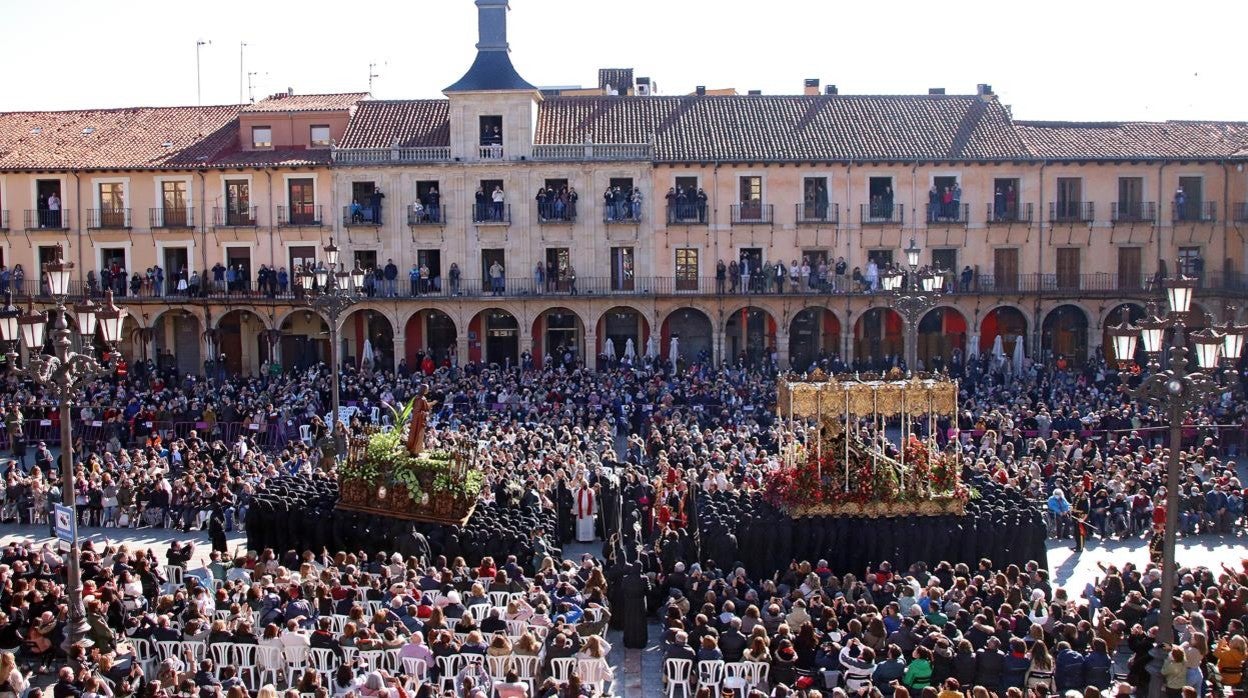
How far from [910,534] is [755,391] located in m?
15.4

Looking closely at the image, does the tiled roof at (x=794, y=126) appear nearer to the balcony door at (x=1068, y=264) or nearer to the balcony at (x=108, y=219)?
the balcony door at (x=1068, y=264)

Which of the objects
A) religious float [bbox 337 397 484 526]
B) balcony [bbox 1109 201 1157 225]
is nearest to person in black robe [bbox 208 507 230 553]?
religious float [bbox 337 397 484 526]

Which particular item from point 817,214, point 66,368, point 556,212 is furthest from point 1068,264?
point 66,368

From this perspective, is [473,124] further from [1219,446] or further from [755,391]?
[1219,446]

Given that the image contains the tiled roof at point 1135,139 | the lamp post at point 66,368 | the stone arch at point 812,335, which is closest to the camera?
the lamp post at point 66,368

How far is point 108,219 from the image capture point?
44.5 meters

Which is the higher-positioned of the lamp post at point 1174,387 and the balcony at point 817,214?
the balcony at point 817,214

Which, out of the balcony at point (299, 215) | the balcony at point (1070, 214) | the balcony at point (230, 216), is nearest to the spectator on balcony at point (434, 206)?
the balcony at point (299, 215)

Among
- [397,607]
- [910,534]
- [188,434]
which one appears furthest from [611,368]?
[397,607]

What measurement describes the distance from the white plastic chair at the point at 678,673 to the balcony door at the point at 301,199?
31213 mm

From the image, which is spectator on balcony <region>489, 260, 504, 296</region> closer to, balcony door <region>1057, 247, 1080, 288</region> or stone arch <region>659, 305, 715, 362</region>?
stone arch <region>659, 305, 715, 362</region>

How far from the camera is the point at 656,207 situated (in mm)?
43438

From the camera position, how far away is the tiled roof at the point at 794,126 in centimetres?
4306

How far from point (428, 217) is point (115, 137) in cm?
1223
